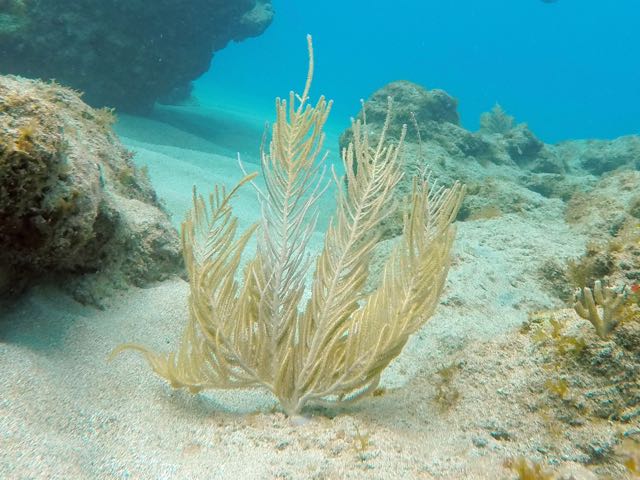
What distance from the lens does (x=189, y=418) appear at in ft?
7.98

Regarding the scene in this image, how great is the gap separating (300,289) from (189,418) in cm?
95

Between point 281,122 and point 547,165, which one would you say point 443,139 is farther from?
point 281,122

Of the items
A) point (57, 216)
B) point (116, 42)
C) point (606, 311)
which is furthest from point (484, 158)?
point (116, 42)

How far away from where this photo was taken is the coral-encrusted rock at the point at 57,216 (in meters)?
2.08

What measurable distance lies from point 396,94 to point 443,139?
68.9 inches

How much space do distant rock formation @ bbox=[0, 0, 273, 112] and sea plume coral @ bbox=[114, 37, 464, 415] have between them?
11.7m

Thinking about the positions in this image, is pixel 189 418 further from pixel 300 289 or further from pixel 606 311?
pixel 606 311

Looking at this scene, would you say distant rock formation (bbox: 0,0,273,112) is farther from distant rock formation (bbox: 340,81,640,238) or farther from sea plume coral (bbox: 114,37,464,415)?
sea plume coral (bbox: 114,37,464,415)

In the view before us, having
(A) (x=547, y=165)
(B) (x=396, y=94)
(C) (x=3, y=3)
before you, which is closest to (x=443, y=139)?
(B) (x=396, y=94)

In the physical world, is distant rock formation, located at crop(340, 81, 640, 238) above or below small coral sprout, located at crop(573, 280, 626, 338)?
above

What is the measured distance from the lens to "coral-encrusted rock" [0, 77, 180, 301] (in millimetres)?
2080

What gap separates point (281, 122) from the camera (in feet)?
7.88

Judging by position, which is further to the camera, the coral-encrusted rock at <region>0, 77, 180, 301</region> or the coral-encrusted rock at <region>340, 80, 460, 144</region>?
the coral-encrusted rock at <region>340, 80, 460, 144</region>

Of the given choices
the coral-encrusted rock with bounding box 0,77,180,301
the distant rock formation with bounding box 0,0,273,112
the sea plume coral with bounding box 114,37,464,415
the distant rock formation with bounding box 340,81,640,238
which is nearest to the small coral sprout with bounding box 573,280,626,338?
the sea plume coral with bounding box 114,37,464,415
